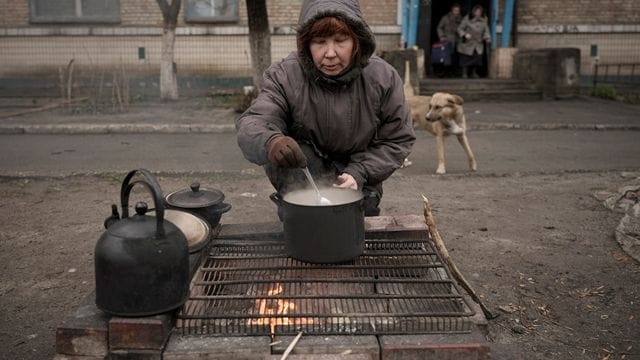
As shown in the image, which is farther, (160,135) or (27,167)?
(160,135)

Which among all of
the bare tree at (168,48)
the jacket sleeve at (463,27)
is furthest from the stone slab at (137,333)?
the jacket sleeve at (463,27)

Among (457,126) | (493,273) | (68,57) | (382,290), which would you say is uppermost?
(68,57)

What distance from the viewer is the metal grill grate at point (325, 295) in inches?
97.6

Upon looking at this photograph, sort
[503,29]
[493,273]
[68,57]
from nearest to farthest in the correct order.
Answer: [493,273]
[503,29]
[68,57]

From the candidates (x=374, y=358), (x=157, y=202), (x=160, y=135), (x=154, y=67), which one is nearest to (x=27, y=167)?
(x=160, y=135)

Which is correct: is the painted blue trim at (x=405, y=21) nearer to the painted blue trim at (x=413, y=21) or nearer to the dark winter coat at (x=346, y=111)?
the painted blue trim at (x=413, y=21)

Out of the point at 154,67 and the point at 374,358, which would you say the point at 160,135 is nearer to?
the point at 154,67

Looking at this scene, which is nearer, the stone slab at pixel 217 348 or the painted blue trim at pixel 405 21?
the stone slab at pixel 217 348

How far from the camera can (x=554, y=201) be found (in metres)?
5.75

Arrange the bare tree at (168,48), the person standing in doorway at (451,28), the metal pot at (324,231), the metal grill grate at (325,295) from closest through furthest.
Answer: the metal grill grate at (325,295), the metal pot at (324,231), the bare tree at (168,48), the person standing in doorway at (451,28)

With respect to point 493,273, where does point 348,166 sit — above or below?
above

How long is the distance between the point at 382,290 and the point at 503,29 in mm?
13630

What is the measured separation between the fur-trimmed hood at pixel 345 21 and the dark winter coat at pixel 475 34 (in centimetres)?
1243

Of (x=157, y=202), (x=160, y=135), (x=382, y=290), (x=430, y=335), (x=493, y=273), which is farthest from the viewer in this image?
(x=160, y=135)
